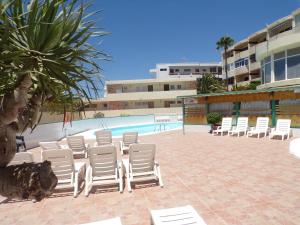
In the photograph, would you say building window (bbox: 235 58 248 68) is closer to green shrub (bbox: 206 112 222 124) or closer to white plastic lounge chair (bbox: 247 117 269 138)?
green shrub (bbox: 206 112 222 124)

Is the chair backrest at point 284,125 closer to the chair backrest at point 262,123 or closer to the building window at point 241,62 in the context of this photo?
the chair backrest at point 262,123

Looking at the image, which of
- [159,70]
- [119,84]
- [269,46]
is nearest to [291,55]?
[269,46]

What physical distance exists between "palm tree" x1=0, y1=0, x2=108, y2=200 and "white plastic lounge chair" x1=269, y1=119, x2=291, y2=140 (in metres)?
14.9

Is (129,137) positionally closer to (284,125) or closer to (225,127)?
(225,127)

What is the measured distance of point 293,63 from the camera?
66.2 ft

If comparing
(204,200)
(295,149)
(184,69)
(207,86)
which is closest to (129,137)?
(204,200)

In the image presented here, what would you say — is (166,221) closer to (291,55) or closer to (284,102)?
(284,102)

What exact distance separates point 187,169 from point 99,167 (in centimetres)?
337

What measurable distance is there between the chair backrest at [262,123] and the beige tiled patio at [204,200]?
24.6 ft

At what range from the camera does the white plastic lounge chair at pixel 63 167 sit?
23.9 feet

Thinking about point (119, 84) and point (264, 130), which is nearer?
point (264, 130)

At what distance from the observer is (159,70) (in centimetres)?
7350

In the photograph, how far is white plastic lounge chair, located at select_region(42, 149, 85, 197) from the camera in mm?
7281

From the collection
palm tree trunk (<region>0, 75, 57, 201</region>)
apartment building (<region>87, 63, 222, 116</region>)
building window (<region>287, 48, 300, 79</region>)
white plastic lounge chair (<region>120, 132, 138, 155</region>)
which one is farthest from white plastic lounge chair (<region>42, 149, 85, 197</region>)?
apartment building (<region>87, 63, 222, 116</region>)
